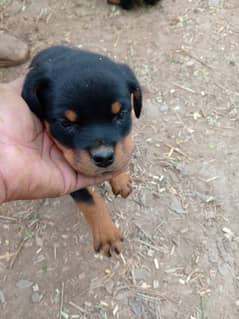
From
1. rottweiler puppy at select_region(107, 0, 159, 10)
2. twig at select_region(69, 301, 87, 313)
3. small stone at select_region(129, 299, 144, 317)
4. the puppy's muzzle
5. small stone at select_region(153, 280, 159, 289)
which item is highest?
the puppy's muzzle

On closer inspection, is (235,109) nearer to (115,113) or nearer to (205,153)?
(205,153)

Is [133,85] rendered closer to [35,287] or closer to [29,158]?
[29,158]

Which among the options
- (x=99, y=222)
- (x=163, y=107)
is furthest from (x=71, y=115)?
(x=163, y=107)

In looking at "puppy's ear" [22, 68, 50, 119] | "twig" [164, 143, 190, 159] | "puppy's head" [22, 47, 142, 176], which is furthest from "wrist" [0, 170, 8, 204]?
"twig" [164, 143, 190, 159]

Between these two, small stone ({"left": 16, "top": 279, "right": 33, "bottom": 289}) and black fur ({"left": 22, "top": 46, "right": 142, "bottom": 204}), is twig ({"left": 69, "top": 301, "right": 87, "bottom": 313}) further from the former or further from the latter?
black fur ({"left": 22, "top": 46, "right": 142, "bottom": 204})

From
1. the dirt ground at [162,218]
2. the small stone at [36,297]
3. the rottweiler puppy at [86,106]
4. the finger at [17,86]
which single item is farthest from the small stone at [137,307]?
the finger at [17,86]
